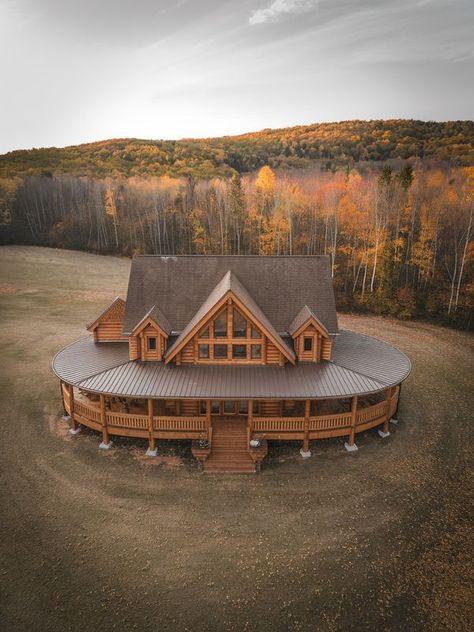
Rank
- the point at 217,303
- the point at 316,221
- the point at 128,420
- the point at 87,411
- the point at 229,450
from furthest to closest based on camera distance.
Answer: the point at 316,221 → the point at 87,411 → the point at 128,420 → the point at 217,303 → the point at 229,450

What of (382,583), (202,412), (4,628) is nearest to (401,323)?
(202,412)

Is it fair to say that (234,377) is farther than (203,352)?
No

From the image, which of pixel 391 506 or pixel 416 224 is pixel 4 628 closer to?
pixel 391 506

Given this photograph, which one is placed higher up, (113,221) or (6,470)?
(113,221)

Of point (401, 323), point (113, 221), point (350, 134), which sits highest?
point (350, 134)

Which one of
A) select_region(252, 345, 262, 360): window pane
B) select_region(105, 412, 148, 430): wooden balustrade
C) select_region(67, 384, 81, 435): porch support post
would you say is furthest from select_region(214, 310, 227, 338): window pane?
select_region(67, 384, 81, 435): porch support post

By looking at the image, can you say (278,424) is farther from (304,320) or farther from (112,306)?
(112,306)

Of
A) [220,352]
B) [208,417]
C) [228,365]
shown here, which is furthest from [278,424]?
[220,352]
